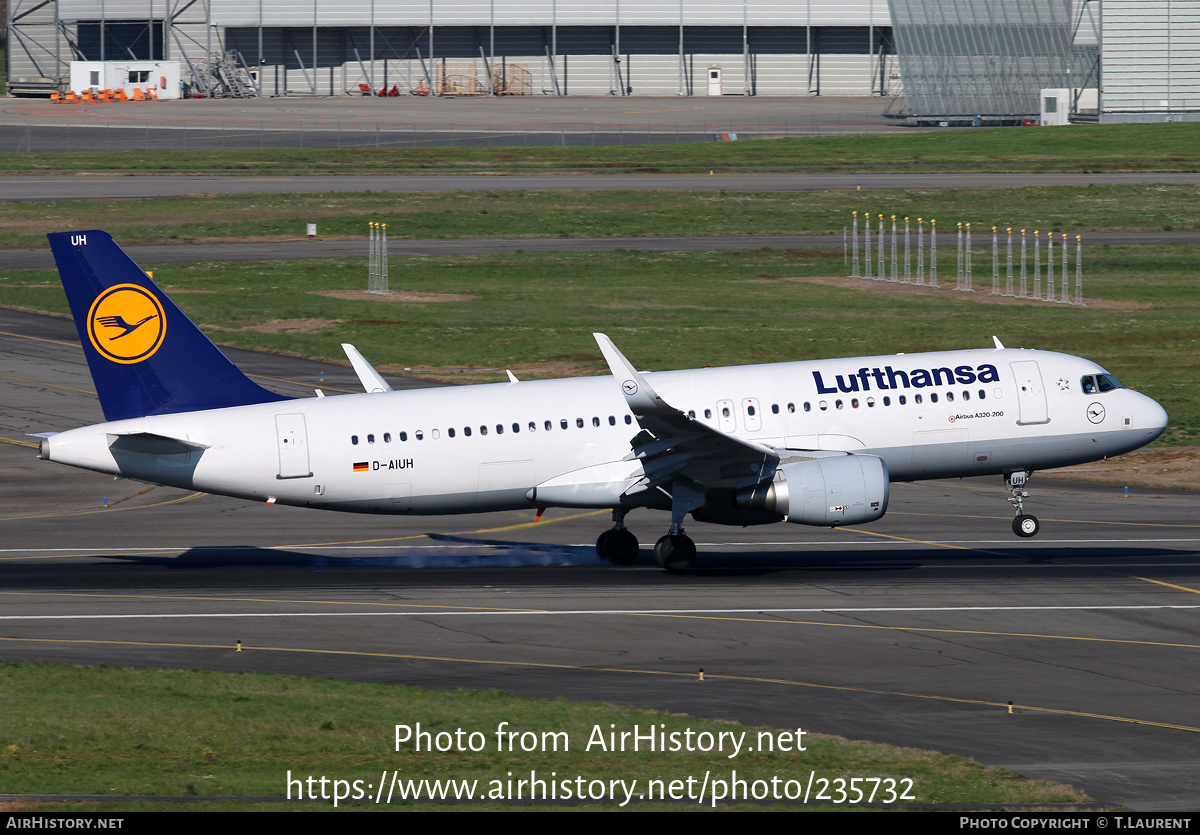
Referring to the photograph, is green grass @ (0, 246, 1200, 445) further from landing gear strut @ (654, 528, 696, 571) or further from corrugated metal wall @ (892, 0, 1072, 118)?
corrugated metal wall @ (892, 0, 1072, 118)

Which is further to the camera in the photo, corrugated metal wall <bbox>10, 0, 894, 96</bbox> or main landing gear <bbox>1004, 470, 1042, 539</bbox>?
corrugated metal wall <bbox>10, 0, 894, 96</bbox>

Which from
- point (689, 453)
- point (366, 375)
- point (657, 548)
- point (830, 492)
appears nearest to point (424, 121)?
point (366, 375)

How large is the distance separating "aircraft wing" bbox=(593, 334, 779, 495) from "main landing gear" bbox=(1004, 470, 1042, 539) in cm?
716

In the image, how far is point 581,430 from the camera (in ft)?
124

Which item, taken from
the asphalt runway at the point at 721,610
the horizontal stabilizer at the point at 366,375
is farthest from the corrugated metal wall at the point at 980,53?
the horizontal stabilizer at the point at 366,375

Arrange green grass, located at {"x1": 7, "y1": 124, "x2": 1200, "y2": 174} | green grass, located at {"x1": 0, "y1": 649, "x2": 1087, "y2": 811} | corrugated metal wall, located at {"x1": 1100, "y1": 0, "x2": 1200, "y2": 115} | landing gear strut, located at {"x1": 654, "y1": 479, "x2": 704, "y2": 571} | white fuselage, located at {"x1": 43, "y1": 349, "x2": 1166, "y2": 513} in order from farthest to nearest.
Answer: corrugated metal wall, located at {"x1": 1100, "y1": 0, "x2": 1200, "y2": 115}, green grass, located at {"x1": 7, "y1": 124, "x2": 1200, "y2": 174}, landing gear strut, located at {"x1": 654, "y1": 479, "x2": 704, "y2": 571}, white fuselage, located at {"x1": 43, "y1": 349, "x2": 1166, "y2": 513}, green grass, located at {"x1": 0, "y1": 649, "x2": 1087, "y2": 811}

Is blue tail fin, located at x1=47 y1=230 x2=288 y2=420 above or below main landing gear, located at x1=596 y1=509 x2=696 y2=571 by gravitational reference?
above

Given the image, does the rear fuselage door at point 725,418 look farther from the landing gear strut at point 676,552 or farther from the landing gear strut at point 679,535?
the landing gear strut at point 676,552

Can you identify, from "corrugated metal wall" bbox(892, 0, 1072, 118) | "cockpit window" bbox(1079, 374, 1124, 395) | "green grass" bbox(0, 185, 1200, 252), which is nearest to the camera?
"cockpit window" bbox(1079, 374, 1124, 395)

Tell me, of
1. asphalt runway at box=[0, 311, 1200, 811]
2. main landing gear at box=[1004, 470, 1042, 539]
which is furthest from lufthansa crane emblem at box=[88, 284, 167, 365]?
main landing gear at box=[1004, 470, 1042, 539]

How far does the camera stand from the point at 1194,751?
76.6 ft

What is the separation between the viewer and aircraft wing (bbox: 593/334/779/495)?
3534 centimetres

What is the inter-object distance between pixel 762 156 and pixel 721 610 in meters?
104

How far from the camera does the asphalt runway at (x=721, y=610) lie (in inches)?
1014
